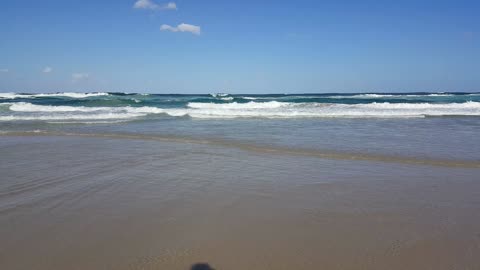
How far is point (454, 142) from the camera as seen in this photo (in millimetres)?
9445

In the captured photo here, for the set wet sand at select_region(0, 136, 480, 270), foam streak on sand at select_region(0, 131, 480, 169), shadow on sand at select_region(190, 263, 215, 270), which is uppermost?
foam streak on sand at select_region(0, 131, 480, 169)

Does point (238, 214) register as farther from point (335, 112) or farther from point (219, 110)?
point (219, 110)

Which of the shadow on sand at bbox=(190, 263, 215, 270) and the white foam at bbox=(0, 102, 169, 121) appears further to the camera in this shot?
the white foam at bbox=(0, 102, 169, 121)

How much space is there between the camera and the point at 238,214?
160 inches

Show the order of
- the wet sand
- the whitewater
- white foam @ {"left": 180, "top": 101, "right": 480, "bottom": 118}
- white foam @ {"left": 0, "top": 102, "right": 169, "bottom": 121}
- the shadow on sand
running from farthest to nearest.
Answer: white foam @ {"left": 180, "top": 101, "right": 480, "bottom": 118}
the whitewater
white foam @ {"left": 0, "top": 102, "right": 169, "bottom": 121}
the wet sand
the shadow on sand

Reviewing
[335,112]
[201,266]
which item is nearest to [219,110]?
[335,112]

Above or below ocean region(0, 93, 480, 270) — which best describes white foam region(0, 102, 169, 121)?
above

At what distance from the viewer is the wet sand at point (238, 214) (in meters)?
3.05

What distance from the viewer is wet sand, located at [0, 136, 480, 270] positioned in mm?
3049

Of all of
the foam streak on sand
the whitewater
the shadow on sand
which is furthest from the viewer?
the whitewater

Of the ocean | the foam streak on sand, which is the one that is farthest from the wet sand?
the foam streak on sand

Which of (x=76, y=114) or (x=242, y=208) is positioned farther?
(x=76, y=114)

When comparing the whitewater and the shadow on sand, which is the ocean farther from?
the whitewater

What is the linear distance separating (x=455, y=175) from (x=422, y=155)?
1.64 m
